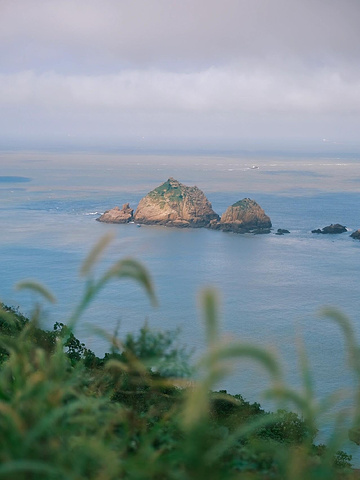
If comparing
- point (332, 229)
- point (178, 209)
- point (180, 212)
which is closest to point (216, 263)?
point (332, 229)

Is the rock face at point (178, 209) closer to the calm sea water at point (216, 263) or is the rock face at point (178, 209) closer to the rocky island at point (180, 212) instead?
the rocky island at point (180, 212)

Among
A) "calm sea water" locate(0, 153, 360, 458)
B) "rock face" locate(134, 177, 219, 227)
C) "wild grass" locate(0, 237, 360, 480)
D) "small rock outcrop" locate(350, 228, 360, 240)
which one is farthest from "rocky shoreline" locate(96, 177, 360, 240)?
"wild grass" locate(0, 237, 360, 480)

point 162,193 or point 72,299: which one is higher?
point 162,193

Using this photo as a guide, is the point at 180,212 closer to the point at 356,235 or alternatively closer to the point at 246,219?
the point at 246,219

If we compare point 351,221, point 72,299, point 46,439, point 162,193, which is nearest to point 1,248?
point 72,299

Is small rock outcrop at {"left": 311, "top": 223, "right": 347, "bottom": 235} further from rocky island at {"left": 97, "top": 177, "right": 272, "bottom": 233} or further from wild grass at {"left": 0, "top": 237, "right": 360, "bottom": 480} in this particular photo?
wild grass at {"left": 0, "top": 237, "right": 360, "bottom": 480}

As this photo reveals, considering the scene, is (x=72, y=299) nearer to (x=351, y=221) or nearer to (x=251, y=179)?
(x=351, y=221)
